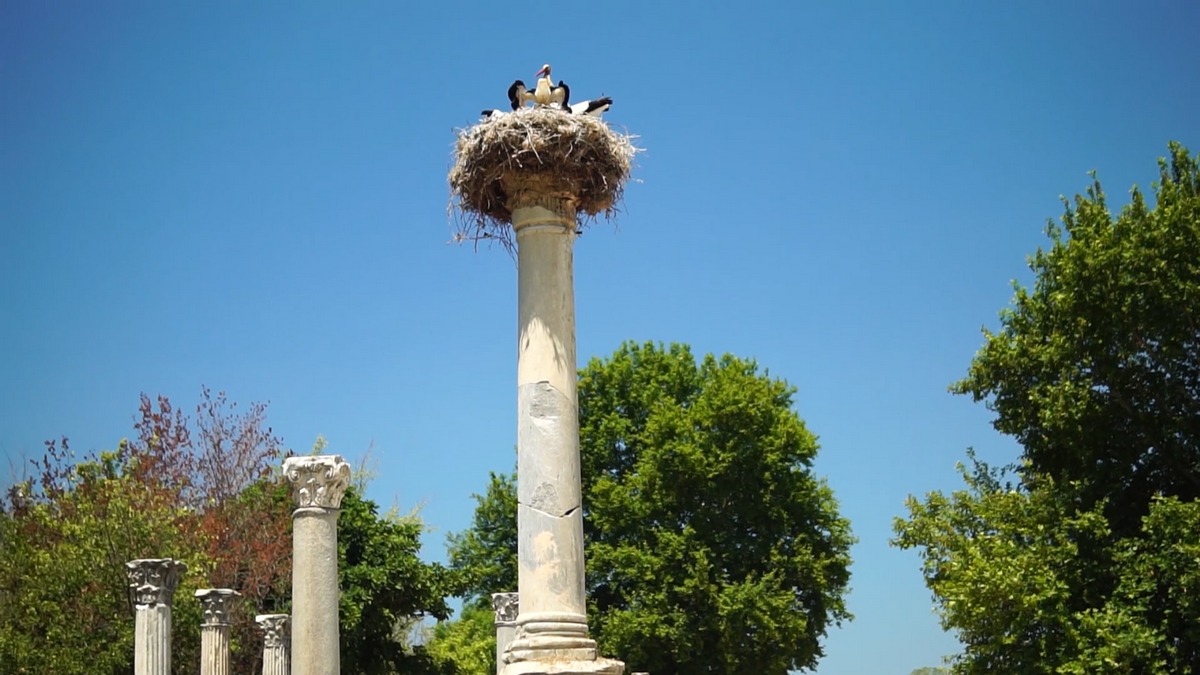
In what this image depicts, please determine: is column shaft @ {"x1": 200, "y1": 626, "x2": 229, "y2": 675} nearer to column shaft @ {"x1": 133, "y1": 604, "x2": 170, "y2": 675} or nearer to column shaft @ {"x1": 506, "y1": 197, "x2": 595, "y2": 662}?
column shaft @ {"x1": 133, "y1": 604, "x2": 170, "y2": 675}

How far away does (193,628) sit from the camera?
29.7 metres

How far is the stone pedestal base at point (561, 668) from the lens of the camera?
1180cm

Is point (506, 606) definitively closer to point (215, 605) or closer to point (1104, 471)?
point (215, 605)

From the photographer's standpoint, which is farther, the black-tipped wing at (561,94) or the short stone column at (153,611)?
the short stone column at (153,611)

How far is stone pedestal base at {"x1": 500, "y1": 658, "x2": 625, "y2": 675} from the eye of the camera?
38.7ft

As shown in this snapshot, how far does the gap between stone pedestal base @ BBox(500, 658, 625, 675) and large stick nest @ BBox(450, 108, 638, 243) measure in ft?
13.9

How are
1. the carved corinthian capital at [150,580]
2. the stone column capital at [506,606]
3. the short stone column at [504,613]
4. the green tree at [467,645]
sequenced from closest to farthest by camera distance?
the carved corinthian capital at [150,580] < the short stone column at [504,613] < the stone column capital at [506,606] < the green tree at [467,645]

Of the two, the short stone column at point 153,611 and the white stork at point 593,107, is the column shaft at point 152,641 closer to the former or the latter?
the short stone column at point 153,611

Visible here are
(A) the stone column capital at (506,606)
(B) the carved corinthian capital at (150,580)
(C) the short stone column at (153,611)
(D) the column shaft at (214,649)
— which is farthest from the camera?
(A) the stone column capital at (506,606)

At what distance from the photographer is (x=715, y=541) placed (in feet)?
119

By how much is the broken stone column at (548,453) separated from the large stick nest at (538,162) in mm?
184

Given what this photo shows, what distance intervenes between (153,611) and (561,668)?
9.26m

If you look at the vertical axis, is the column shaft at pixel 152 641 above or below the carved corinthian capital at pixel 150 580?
below

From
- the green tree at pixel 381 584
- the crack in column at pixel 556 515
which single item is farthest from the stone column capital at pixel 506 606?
the crack in column at pixel 556 515
